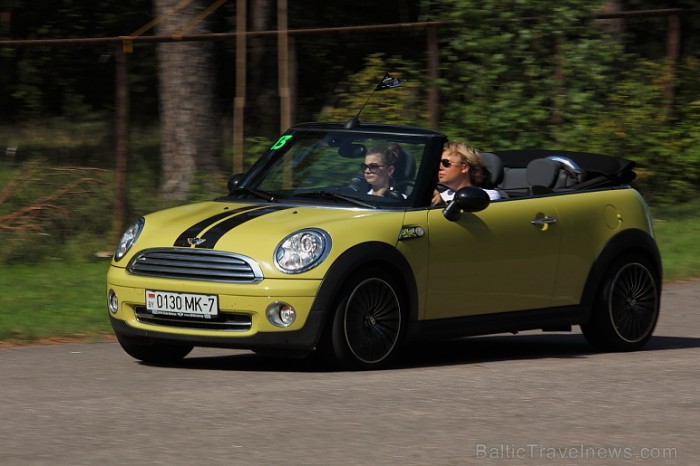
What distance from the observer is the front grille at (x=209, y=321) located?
8.45m

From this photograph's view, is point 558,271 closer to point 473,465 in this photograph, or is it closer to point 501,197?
point 501,197

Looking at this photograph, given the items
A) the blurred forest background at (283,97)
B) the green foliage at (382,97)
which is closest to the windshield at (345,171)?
the blurred forest background at (283,97)

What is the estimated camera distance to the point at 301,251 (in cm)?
841

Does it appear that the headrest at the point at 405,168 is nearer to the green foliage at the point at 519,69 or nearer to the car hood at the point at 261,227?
the car hood at the point at 261,227

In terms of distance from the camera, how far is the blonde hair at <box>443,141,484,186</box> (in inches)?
385

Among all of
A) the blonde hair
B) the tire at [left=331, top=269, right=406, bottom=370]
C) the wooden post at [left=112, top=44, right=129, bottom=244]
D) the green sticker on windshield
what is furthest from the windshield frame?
the wooden post at [left=112, top=44, right=129, bottom=244]

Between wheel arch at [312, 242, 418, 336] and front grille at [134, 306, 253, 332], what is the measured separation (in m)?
0.40

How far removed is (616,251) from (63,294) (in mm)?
4366

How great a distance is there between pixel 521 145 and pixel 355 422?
9675 mm

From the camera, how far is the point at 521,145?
16.3 meters

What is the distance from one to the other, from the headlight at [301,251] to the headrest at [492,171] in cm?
191

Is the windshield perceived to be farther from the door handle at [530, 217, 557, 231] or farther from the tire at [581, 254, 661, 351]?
the tire at [581, 254, 661, 351]

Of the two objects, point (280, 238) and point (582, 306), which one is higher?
point (280, 238)

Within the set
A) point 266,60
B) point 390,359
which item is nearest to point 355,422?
point 390,359
